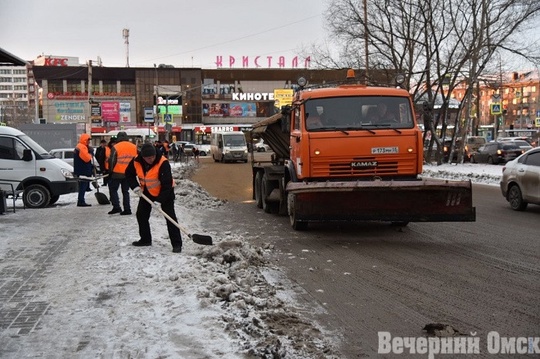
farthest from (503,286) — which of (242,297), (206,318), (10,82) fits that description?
(10,82)

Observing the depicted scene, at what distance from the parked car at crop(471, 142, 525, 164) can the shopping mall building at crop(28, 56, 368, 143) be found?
5703 centimetres

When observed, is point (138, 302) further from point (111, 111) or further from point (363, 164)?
point (111, 111)

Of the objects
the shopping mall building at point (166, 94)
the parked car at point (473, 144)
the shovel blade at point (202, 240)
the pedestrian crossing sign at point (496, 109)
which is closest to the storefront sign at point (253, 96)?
the shopping mall building at point (166, 94)

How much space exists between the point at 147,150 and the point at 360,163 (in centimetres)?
406

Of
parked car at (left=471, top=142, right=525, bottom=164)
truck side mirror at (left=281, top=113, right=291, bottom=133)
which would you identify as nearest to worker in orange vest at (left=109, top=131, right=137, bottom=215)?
truck side mirror at (left=281, top=113, right=291, bottom=133)

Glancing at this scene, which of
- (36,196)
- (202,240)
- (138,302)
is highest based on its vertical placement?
(36,196)

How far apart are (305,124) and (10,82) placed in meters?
187

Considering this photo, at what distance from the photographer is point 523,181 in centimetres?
1399

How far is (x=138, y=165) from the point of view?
868 centimetres

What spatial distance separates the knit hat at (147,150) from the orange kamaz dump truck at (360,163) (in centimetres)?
271

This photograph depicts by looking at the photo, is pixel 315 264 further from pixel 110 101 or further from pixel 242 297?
pixel 110 101

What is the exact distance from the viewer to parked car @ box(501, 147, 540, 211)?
1359cm

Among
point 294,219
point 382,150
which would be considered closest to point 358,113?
point 382,150

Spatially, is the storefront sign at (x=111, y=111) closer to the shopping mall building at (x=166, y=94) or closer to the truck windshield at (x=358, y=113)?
the shopping mall building at (x=166, y=94)
